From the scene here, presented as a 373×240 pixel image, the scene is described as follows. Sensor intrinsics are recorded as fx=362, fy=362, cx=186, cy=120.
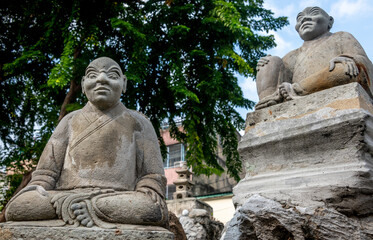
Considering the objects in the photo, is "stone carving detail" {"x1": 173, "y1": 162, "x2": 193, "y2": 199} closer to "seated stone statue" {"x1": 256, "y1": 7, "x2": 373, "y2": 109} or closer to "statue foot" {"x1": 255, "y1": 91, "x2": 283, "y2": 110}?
"seated stone statue" {"x1": 256, "y1": 7, "x2": 373, "y2": 109}

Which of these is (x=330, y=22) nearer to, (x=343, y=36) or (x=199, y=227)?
(x=343, y=36)

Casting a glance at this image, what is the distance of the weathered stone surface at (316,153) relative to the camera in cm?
286

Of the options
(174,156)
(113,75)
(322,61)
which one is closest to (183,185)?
(174,156)

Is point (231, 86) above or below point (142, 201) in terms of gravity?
above

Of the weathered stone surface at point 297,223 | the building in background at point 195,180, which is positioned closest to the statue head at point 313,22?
the weathered stone surface at point 297,223

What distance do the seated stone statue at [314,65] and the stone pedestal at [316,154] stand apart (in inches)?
4.8

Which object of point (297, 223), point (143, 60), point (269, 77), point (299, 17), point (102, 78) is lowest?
point (297, 223)

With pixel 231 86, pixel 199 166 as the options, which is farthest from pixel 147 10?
pixel 199 166

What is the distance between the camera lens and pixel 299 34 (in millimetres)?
4312

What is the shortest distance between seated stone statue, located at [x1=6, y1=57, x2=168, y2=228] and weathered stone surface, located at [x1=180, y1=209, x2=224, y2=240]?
4.86 metres

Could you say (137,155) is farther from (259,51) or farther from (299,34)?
(259,51)

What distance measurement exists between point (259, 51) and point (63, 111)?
4932 millimetres

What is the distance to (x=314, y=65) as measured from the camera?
3850mm

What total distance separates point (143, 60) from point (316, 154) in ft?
14.0
